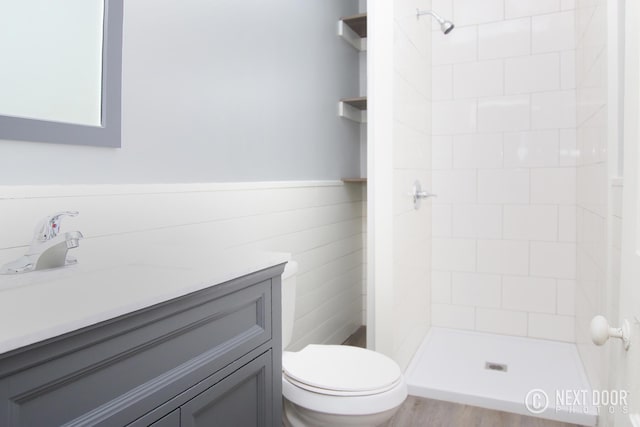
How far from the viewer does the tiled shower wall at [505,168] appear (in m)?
2.96

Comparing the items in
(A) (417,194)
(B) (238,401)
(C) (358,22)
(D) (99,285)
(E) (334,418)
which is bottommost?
(E) (334,418)

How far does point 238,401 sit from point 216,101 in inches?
44.0

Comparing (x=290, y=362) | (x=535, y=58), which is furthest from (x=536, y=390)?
(x=535, y=58)

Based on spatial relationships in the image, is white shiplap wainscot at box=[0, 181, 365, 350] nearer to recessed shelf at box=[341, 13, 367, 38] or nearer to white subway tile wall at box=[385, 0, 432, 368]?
white subway tile wall at box=[385, 0, 432, 368]

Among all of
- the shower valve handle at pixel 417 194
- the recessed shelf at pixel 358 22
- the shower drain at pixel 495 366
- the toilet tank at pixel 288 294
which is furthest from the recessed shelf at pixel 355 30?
the shower drain at pixel 495 366

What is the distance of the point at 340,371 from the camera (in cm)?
163

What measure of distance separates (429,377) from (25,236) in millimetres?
2000

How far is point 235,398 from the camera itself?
108cm

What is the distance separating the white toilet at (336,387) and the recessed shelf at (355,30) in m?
1.80

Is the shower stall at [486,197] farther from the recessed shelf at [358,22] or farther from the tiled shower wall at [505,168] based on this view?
the recessed shelf at [358,22]

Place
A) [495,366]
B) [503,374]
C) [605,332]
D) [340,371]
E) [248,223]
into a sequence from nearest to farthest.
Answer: [605,332]
[340,371]
[248,223]
[503,374]
[495,366]

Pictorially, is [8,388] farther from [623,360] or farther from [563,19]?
[563,19]

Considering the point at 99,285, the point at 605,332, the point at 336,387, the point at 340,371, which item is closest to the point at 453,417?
the point at 340,371

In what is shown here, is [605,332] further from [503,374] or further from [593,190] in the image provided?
[503,374]
